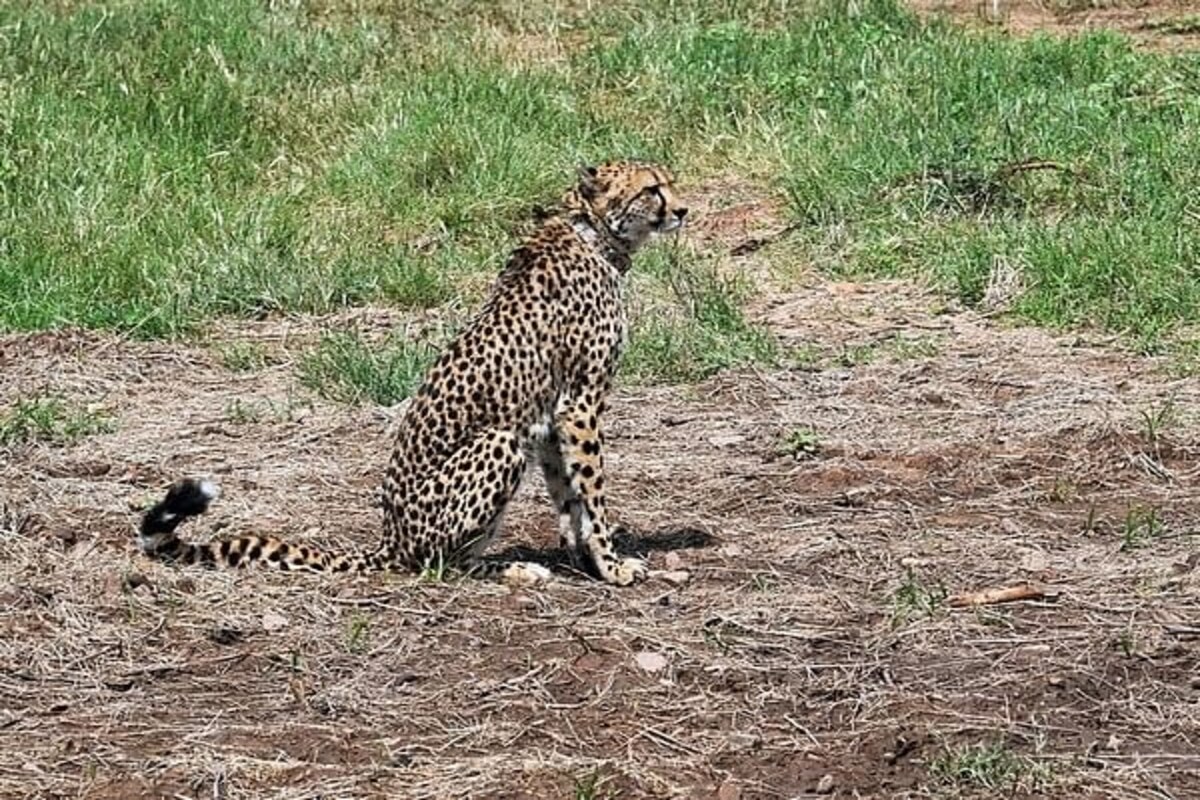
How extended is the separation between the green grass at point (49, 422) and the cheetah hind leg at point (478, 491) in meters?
1.94

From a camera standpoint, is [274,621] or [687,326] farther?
[687,326]

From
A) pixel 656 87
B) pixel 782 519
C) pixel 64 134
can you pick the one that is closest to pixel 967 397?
pixel 782 519

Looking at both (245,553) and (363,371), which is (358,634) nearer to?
(245,553)

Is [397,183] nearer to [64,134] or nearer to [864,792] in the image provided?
[64,134]

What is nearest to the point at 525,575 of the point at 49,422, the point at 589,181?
the point at 589,181

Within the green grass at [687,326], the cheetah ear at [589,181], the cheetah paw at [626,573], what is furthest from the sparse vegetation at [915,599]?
the green grass at [687,326]

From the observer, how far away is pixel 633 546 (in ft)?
19.1

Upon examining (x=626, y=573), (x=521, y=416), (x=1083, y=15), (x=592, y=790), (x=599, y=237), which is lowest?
(x=1083, y=15)

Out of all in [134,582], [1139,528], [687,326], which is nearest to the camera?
[134,582]

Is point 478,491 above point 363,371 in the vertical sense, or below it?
above

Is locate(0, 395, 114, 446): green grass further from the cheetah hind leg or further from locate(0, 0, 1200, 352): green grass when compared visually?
the cheetah hind leg

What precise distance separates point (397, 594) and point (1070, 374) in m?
2.85

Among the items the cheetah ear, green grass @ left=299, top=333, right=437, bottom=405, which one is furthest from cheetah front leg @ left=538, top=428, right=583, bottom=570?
Answer: green grass @ left=299, top=333, right=437, bottom=405

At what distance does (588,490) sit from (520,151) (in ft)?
14.4
